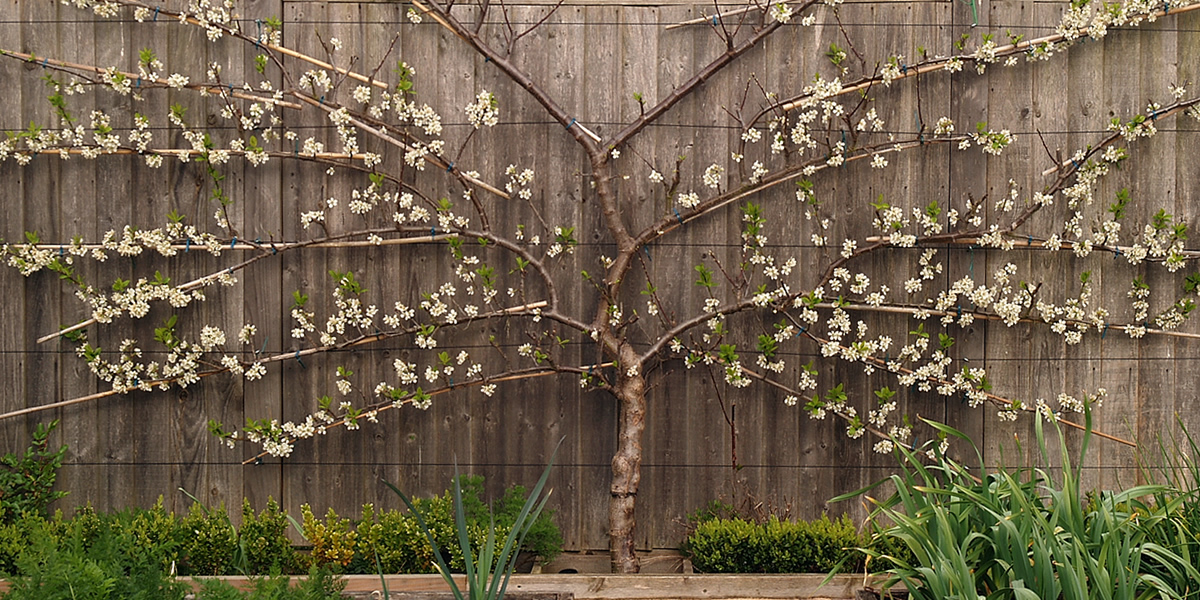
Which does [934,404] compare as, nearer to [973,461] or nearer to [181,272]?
[973,461]

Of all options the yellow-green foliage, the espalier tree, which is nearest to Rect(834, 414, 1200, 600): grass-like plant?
the espalier tree

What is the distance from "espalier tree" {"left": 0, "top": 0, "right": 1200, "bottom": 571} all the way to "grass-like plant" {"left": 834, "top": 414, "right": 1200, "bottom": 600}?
940mm

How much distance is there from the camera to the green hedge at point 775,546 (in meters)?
2.42

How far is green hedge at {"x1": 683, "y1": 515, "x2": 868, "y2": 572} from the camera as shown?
2.42 m

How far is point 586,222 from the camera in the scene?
2.78 meters

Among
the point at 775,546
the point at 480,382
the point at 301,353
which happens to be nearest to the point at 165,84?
the point at 301,353

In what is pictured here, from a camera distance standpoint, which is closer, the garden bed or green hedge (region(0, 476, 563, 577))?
the garden bed

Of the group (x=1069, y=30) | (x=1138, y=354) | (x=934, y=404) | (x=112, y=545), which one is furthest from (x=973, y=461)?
(x=112, y=545)

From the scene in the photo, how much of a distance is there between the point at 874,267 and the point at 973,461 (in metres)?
0.80

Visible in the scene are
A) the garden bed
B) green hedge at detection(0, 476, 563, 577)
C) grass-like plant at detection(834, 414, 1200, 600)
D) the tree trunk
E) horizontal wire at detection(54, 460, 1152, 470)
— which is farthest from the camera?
horizontal wire at detection(54, 460, 1152, 470)

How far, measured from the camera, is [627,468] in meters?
2.66

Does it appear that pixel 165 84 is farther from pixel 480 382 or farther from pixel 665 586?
pixel 665 586

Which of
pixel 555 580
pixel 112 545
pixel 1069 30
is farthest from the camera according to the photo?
pixel 1069 30

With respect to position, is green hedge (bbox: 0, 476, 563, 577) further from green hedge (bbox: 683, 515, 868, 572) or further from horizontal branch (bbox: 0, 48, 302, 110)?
horizontal branch (bbox: 0, 48, 302, 110)
